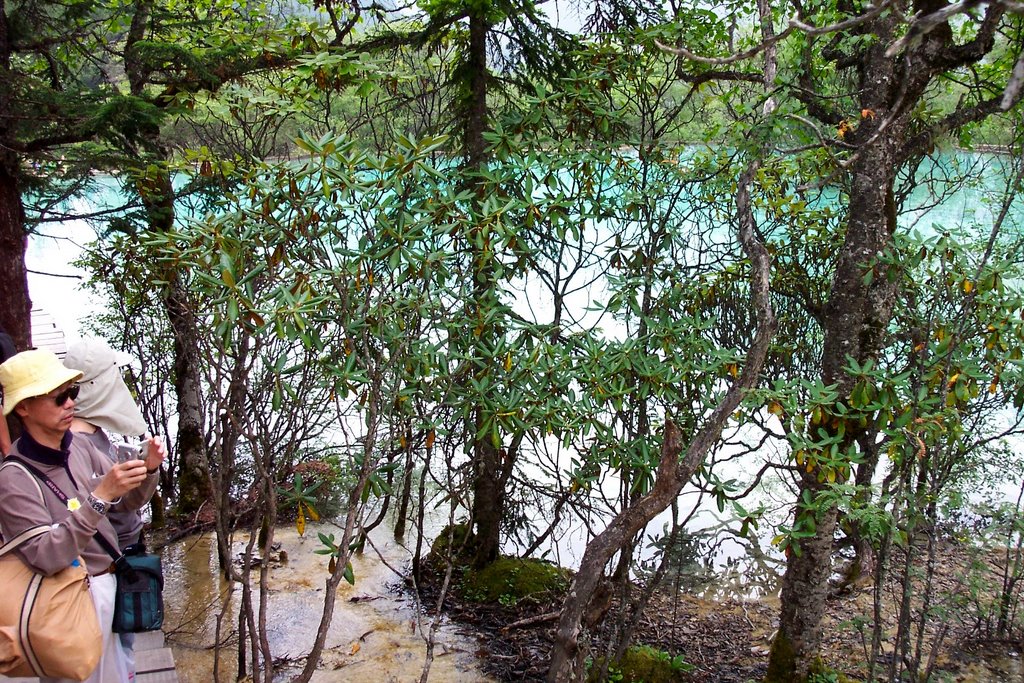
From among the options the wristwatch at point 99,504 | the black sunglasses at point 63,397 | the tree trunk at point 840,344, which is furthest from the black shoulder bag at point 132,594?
the tree trunk at point 840,344

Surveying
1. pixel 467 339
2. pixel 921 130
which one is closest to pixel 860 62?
pixel 921 130

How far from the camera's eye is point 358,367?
367 centimetres

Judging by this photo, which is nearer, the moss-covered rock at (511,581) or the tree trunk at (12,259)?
the tree trunk at (12,259)

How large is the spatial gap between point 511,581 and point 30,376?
401 cm

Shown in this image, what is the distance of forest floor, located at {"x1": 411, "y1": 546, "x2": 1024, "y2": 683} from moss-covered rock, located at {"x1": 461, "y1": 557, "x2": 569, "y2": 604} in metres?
0.06

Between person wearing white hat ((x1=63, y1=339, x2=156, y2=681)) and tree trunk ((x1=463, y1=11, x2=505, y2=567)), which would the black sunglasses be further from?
tree trunk ((x1=463, y1=11, x2=505, y2=567))

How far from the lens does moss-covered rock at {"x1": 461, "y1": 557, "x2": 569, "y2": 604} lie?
5.79m

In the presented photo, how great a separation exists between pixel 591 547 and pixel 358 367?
4.18ft

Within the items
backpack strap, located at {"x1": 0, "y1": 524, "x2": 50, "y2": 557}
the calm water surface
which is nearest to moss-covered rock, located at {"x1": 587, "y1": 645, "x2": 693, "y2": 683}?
the calm water surface

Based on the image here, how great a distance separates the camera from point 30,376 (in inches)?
97.0

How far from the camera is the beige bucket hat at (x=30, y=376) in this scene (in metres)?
2.44

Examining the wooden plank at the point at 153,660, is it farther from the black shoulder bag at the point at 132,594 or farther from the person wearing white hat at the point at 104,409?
the black shoulder bag at the point at 132,594

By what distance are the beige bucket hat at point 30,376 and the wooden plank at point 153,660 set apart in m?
1.65

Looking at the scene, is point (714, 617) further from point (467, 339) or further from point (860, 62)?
point (860, 62)
